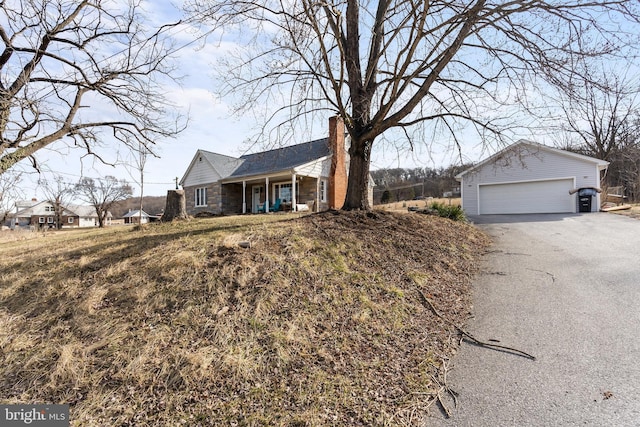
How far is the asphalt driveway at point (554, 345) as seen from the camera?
96.0 inches

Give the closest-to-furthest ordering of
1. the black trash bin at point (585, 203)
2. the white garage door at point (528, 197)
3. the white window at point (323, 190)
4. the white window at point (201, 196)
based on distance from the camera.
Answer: the black trash bin at point (585, 203)
the white garage door at point (528, 197)
the white window at point (323, 190)
the white window at point (201, 196)

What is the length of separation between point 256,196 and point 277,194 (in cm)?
188

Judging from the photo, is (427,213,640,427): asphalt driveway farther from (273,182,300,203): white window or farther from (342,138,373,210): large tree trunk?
(273,182,300,203): white window

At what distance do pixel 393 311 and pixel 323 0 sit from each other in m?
6.18

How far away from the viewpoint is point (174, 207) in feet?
28.8

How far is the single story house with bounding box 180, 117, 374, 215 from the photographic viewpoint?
16.5 metres

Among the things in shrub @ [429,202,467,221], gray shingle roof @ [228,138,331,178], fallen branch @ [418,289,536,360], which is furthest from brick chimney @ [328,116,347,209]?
fallen branch @ [418,289,536,360]

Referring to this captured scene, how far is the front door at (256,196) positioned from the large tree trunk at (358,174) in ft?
43.4

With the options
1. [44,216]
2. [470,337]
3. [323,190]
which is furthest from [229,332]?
[44,216]

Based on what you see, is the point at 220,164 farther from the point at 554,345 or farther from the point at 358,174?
the point at 554,345

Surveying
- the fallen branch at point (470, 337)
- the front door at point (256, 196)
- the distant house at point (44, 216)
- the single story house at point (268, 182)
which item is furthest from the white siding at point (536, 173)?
the distant house at point (44, 216)

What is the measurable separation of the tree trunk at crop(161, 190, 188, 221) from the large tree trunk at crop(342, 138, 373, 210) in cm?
476

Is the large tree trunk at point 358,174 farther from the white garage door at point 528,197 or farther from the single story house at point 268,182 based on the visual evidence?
the white garage door at point 528,197

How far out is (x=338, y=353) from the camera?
3039mm
